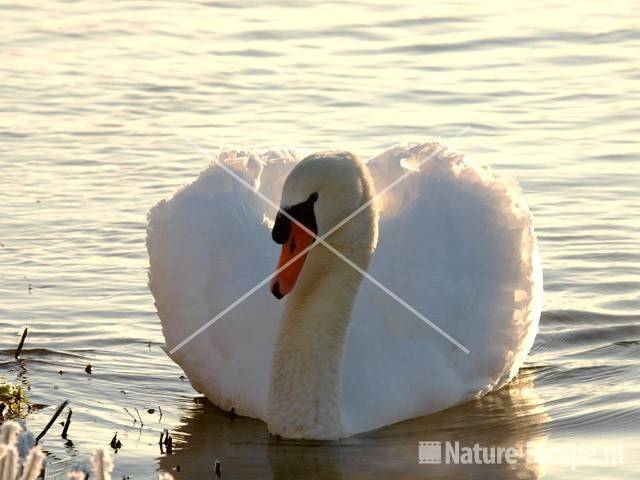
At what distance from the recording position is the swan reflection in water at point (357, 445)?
309 inches

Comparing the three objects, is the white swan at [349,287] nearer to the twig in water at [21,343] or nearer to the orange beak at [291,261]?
the orange beak at [291,261]

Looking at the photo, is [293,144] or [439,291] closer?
[439,291]

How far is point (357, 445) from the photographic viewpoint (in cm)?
818

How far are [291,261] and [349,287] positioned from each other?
76cm

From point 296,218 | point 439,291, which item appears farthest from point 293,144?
point 296,218

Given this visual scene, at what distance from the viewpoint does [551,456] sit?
801 centimetres

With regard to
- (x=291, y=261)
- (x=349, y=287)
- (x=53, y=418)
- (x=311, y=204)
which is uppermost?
(x=311, y=204)

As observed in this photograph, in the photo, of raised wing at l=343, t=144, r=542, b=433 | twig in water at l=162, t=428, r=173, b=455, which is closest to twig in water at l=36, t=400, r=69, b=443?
twig in water at l=162, t=428, r=173, b=455

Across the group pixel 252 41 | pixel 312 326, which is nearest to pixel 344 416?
pixel 312 326

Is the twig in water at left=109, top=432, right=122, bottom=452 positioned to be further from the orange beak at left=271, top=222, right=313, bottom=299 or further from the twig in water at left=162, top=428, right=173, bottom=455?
the orange beak at left=271, top=222, right=313, bottom=299

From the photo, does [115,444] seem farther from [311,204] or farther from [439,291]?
[439,291]

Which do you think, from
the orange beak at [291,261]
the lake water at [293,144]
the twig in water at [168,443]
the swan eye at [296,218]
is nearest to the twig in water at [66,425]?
the lake water at [293,144]

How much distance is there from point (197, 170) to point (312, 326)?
5.25 m

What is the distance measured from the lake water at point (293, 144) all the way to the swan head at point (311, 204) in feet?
3.46
